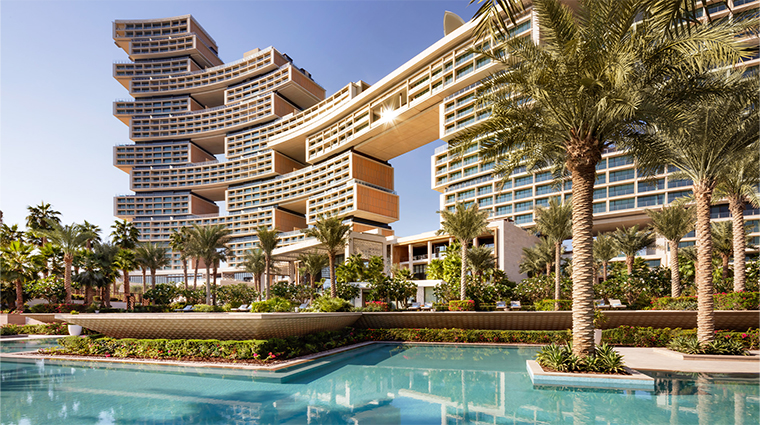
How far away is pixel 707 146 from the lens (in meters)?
16.0

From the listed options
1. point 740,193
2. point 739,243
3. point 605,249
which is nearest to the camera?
point 739,243

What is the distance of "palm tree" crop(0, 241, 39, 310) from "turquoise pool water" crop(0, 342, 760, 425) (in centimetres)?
2279

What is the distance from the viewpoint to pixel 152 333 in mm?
17844

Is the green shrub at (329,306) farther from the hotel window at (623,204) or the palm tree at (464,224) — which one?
the hotel window at (623,204)

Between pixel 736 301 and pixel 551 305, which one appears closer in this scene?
pixel 736 301

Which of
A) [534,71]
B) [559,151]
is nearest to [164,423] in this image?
[534,71]

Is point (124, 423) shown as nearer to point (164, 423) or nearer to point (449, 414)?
point (164, 423)

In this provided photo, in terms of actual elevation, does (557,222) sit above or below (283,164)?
below

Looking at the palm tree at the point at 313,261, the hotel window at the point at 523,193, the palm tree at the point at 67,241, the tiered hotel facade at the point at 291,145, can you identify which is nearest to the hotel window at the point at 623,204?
the tiered hotel facade at the point at 291,145

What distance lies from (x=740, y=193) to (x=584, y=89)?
15442 millimetres

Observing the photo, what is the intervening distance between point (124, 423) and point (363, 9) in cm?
1389

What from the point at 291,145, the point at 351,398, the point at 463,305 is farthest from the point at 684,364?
the point at 291,145

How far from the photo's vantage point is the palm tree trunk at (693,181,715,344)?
52.9 ft

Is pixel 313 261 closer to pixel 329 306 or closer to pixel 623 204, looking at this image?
pixel 329 306
